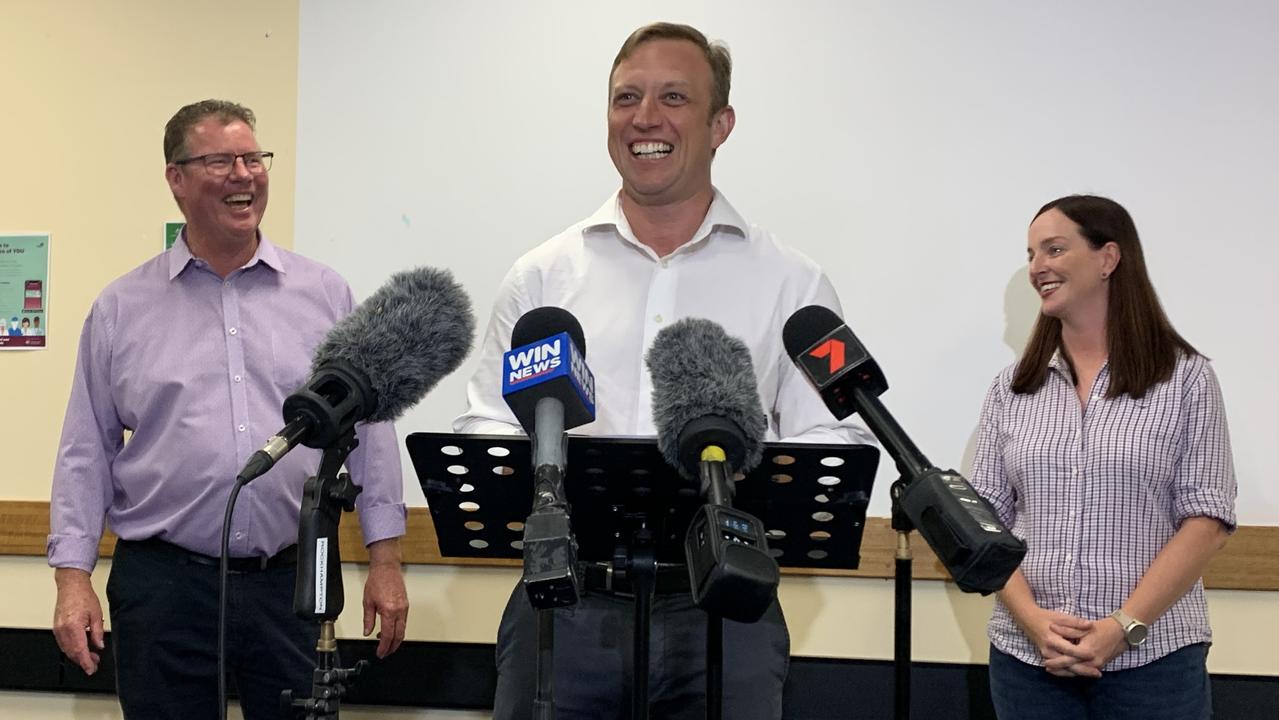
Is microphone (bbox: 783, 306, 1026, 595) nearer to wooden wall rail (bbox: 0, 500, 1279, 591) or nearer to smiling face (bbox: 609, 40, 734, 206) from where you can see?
smiling face (bbox: 609, 40, 734, 206)

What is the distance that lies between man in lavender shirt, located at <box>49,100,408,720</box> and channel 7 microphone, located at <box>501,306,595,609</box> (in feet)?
4.82

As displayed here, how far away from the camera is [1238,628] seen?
3.02 m

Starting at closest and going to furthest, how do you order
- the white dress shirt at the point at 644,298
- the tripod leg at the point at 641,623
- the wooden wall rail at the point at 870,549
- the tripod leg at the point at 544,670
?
the tripod leg at the point at 544,670, the tripod leg at the point at 641,623, the white dress shirt at the point at 644,298, the wooden wall rail at the point at 870,549

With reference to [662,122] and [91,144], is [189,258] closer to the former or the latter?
[91,144]

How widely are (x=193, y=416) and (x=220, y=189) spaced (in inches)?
22.1

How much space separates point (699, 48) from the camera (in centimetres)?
234

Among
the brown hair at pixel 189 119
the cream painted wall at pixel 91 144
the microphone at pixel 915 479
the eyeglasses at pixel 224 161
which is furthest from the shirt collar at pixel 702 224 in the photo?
the cream painted wall at pixel 91 144

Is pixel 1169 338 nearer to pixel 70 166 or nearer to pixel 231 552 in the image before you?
pixel 231 552

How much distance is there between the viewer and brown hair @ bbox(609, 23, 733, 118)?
91.0 inches

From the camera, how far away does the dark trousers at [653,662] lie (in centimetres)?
175

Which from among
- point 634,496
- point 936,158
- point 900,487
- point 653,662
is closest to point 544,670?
point 634,496

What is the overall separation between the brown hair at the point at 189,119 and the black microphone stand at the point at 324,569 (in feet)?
5.52

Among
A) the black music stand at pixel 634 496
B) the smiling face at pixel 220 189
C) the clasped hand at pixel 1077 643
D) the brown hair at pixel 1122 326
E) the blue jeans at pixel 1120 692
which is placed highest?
the smiling face at pixel 220 189

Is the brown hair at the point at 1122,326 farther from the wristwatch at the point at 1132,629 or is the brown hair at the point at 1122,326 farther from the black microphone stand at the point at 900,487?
the black microphone stand at the point at 900,487
